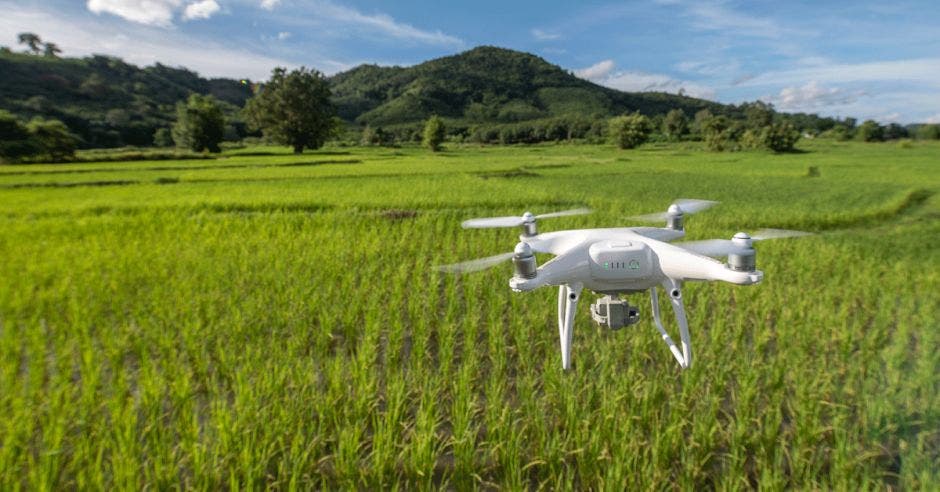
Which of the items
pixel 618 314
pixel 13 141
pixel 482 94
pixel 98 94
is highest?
pixel 482 94

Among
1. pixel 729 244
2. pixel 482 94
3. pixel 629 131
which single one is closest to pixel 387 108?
pixel 482 94

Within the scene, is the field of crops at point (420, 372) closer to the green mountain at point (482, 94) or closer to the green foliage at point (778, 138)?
the green foliage at point (778, 138)

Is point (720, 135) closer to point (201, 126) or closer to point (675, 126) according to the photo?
point (675, 126)

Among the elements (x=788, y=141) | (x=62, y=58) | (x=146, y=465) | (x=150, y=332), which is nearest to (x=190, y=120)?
(x=150, y=332)

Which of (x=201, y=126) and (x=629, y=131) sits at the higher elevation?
(x=629, y=131)

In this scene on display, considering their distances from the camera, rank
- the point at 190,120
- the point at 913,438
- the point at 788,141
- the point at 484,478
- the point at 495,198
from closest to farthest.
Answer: the point at 484,478, the point at 913,438, the point at 495,198, the point at 190,120, the point at 788,141

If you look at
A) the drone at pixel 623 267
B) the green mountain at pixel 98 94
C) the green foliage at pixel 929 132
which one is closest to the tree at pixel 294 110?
the green mountain at pixel 98 94

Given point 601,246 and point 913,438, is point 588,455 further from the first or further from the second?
point 913,438
